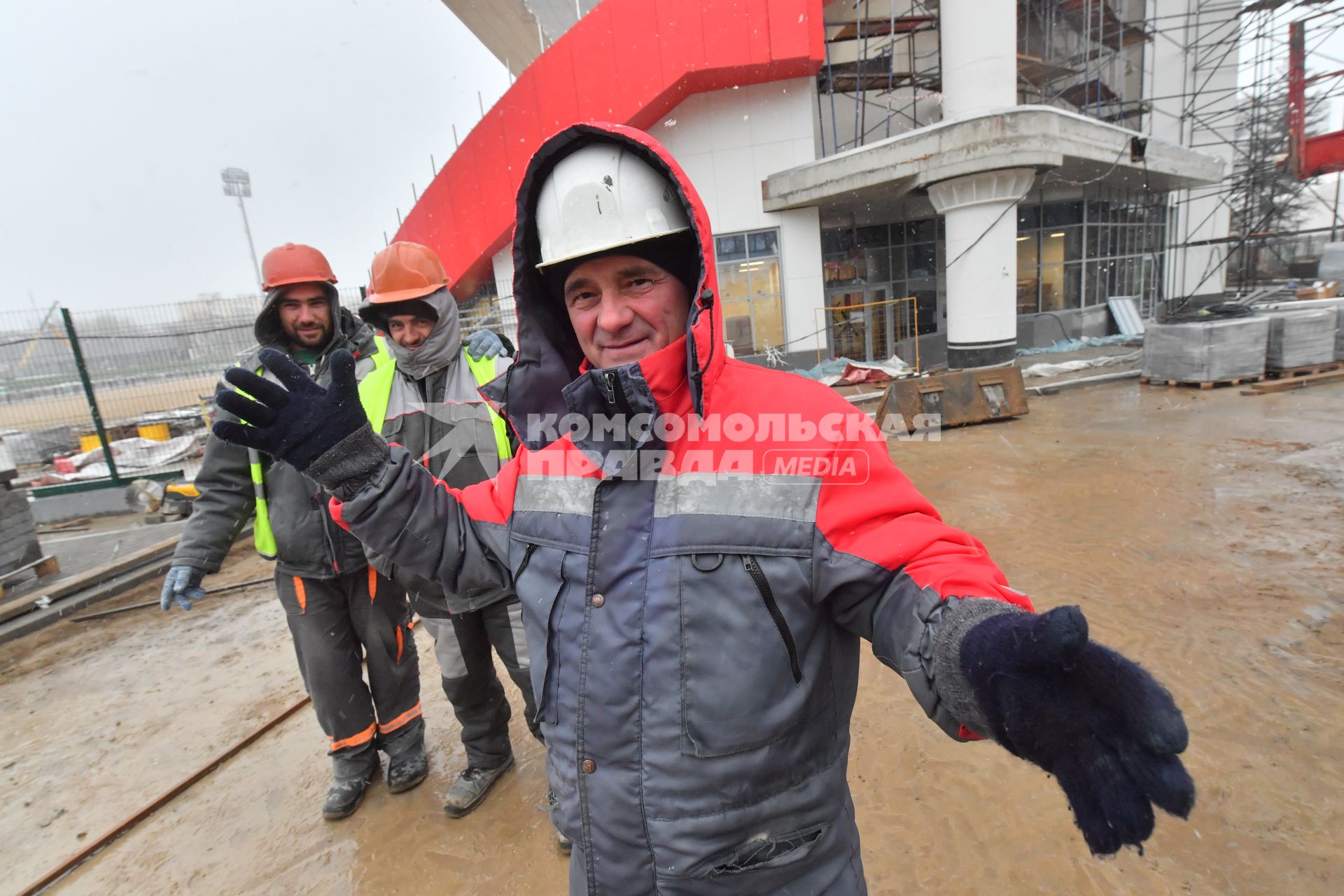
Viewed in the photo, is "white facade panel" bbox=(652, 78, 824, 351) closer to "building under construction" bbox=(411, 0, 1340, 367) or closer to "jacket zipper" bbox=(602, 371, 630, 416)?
"building under construction" bbox=(411, 0, 1340, 367)

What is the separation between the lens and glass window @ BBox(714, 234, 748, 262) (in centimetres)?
1320

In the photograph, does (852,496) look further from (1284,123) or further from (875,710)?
(1284,123)

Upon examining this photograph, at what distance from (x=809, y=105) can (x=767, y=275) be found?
139 inches

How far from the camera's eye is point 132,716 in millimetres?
3617

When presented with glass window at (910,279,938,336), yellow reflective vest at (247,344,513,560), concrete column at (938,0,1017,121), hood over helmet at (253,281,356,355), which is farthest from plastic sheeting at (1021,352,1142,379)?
hood over helmet at (253,281,356,355)

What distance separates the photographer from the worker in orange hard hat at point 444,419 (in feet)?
8.04

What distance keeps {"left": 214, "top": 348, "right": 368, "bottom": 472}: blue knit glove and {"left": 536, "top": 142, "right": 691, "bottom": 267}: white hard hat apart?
0.54 metres

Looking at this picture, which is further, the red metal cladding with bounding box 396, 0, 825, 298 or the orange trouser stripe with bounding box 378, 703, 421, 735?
the red metal cladding with bounding box 396, 0, 825, 298

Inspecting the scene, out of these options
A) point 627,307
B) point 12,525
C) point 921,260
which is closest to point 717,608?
point 627,307

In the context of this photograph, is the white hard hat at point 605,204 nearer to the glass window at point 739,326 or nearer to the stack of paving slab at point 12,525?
the stack of paving slab at point 12,525

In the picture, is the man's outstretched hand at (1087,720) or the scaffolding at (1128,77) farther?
the scaffolding at (1128,77)

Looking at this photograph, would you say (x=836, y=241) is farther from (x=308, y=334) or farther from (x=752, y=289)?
(x=308, y=334)

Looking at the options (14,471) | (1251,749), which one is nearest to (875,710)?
(1251,749)

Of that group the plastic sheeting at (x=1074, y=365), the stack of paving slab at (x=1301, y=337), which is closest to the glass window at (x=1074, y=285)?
the plastic sheeting at (x=1074, y=365)
